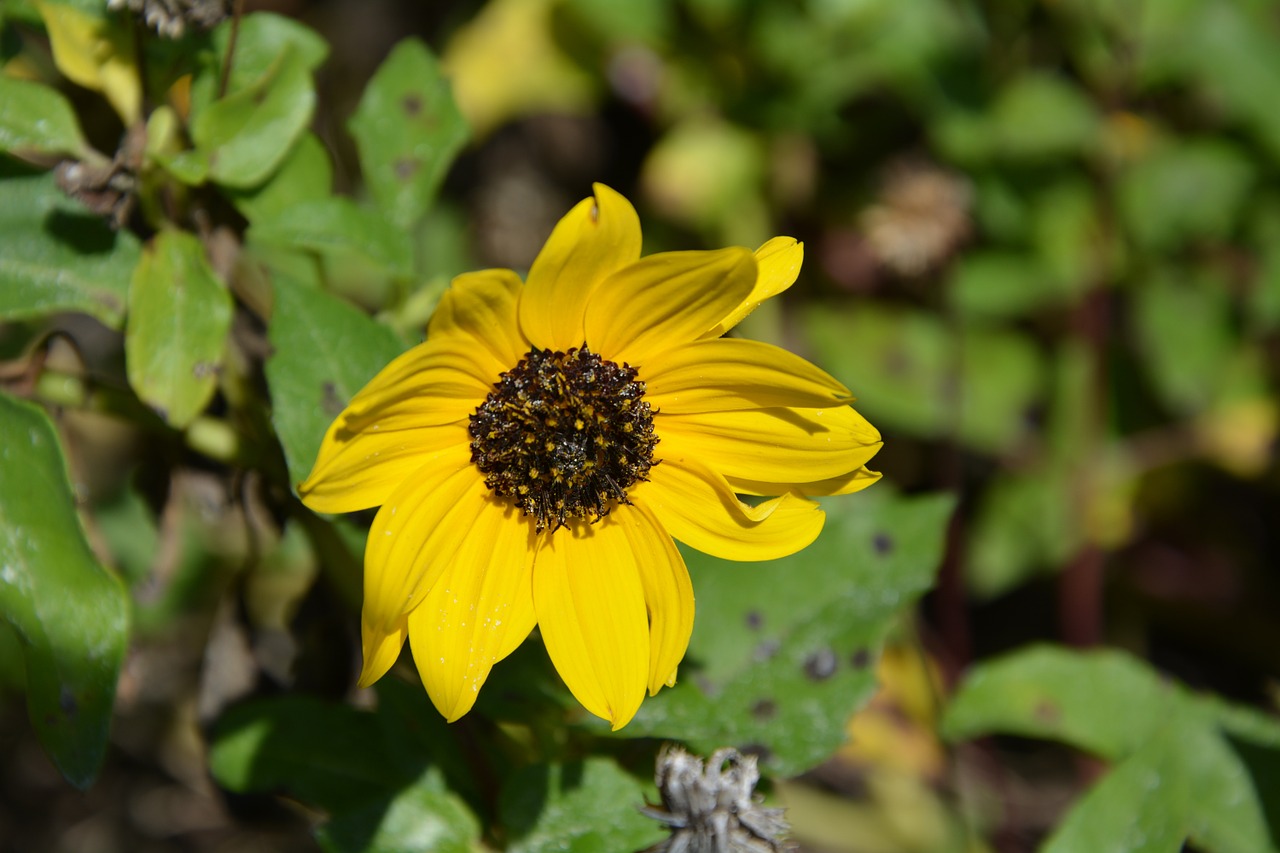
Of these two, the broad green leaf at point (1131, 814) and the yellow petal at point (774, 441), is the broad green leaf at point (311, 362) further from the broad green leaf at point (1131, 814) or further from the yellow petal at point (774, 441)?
the broad green leaf at point (1131, 814)

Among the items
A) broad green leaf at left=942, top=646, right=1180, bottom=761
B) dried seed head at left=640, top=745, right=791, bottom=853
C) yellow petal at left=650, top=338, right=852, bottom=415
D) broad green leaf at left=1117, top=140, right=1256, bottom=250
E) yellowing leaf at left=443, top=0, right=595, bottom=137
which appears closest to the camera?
dried seed head at left=640, top=745, right=791, bottom=853

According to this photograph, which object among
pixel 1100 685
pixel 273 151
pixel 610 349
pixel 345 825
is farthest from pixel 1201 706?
pixel 273 151

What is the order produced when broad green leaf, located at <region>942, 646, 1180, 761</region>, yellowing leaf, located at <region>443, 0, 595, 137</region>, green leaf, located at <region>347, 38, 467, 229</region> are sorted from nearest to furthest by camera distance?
green leaf, located at <region>347, 38, 467, 229</region> < broad green leaf, located at <region>942, 646, 1180, 761</region> < yellowing leaf, located at <region>443, 0, 595, 137</region>

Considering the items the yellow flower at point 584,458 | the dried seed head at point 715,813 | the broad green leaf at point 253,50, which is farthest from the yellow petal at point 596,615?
the broad green leaf at point 253,50

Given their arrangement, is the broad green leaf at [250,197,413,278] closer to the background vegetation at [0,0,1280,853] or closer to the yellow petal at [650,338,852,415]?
the background vegetation at [0,0,1280,853]

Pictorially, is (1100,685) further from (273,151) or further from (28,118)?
(28,118)

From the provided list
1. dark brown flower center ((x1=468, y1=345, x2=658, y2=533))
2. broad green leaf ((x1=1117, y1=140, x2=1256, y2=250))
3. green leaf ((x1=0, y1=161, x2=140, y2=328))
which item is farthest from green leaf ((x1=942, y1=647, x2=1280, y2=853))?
green leaf ((x1=0, y1=161, x2=140, y2=328))

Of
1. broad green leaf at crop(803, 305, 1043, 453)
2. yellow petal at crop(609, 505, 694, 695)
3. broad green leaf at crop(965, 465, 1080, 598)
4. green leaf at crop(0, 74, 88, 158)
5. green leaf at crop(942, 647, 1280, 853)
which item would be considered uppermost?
green leaf at crop(0, 74, 88, 158)
